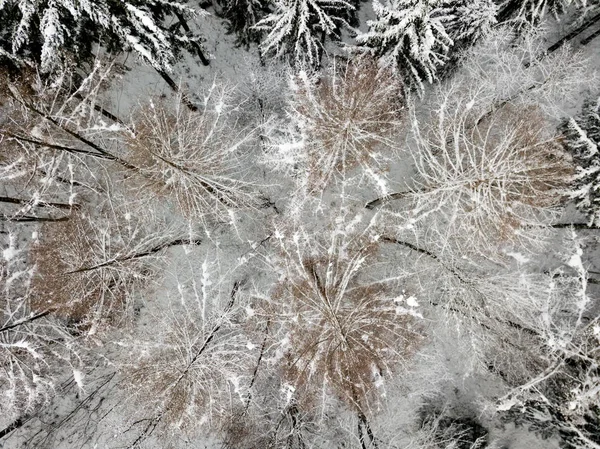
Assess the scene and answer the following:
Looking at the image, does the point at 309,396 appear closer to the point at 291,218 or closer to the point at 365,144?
the point at 291,218

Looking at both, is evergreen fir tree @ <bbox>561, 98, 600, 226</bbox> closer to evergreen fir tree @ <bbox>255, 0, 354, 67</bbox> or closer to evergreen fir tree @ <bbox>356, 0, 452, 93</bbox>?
evergreen fir tree @ <bbox>356, 0, 452, 93</bbox>

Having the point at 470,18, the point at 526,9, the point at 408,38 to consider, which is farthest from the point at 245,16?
the point at 526,9

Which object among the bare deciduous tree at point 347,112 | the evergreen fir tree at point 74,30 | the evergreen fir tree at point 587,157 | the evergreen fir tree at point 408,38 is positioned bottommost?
the evergreen fir tree at point 587,157

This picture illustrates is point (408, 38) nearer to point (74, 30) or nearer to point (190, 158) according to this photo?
point (190, 158)

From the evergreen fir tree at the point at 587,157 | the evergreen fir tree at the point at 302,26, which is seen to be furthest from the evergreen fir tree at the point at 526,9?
the evergreen fir tree at the point at 302,26

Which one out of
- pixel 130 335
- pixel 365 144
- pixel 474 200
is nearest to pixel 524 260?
pixel 474 200

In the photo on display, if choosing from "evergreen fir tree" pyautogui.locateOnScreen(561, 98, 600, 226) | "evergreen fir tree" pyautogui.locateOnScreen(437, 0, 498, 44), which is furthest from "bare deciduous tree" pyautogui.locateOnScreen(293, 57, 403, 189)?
"evergreen fir tree" pyautogui.locateOnScreen(561, 98, 600, 226)

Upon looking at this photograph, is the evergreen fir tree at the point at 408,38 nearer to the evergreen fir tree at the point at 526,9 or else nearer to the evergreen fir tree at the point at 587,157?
the evergreen fir tree at the point at 526,9
